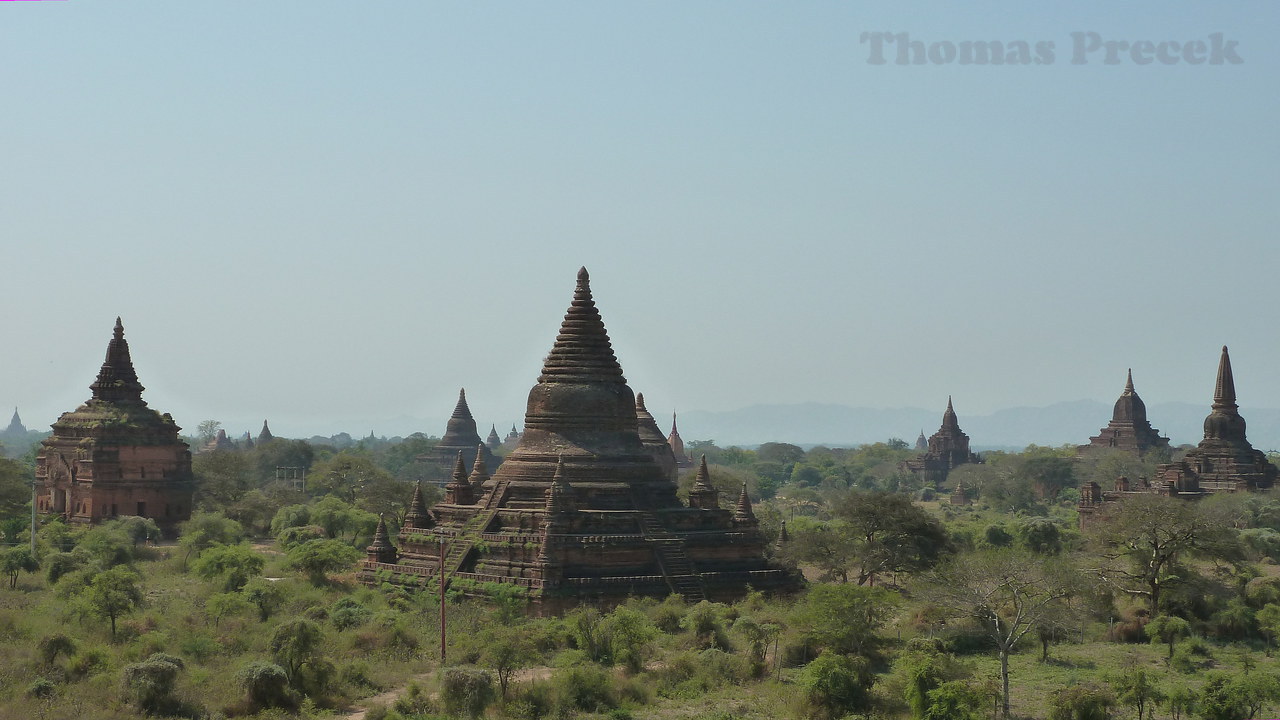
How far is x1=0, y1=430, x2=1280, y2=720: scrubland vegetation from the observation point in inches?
1232

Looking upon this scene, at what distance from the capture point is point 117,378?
70812 mm

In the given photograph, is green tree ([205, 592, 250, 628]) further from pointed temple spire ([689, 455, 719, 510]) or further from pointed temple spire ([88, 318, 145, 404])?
pointed temple spire ([88, 318, 145, 404])

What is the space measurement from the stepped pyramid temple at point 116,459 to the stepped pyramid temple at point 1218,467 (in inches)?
1797

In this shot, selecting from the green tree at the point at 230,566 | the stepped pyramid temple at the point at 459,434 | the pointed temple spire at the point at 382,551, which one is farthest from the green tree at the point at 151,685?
the stepped pyramid temple at the point at 459,434

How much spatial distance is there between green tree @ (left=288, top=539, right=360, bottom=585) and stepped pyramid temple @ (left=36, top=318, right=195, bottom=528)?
20127 millimetres

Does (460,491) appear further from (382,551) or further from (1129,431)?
(1129,431)

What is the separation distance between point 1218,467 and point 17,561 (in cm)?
6458

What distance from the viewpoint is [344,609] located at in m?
40.0

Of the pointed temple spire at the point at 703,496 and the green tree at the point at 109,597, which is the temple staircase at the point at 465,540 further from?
the green tree at the point at 109,597

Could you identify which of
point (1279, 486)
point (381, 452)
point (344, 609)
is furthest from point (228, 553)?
point (381, 452)

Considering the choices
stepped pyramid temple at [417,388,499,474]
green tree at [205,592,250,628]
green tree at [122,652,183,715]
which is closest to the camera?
green tree at [122,652,183,715]

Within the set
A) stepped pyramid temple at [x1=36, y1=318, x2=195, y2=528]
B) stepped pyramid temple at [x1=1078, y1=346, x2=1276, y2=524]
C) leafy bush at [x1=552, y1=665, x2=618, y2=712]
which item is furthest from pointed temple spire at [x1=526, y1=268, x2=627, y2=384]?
stepped pyramid temple at [x1=1078, y1=346, x2=1276, y2=524]

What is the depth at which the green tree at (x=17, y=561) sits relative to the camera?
50250mm

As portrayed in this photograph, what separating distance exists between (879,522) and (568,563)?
12979 millimetres
